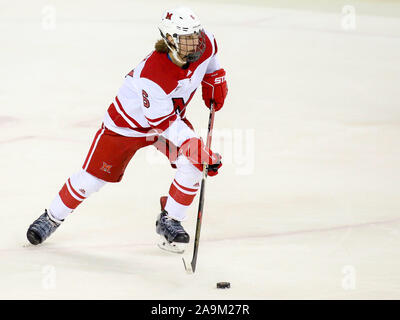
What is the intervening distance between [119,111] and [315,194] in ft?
4.12

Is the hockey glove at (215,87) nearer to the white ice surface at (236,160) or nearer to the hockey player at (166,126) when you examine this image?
the hockey player at (166,126)

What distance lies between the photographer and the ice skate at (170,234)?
4211 millimetres

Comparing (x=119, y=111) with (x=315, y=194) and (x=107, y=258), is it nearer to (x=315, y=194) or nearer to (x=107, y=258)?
(x=107, y=258)

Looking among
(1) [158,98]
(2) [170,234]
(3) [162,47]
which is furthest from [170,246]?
(3) [162,47]

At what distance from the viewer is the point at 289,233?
454cm

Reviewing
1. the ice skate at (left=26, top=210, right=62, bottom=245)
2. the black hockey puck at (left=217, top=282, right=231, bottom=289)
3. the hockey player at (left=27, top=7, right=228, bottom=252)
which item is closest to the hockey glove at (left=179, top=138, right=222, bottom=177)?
the hockey player at (left=27, top=7, right=228, bottom=252)

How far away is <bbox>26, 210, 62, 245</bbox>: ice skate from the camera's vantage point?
4336 millimetres

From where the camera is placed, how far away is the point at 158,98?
13.3 feet

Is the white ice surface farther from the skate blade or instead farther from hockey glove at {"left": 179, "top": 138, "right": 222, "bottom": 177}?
hockey glove at {"left": 179, "top": 138, "right": 222, "bottom": 177}

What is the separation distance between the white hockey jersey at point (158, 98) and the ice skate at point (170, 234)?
1.15 feet

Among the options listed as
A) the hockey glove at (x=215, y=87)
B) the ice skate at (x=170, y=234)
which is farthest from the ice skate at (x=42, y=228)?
the hockey glove at (x=215, y=87)

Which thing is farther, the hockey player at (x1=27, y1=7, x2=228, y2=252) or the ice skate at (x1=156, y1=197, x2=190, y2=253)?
the ice skate at (x1=156, y1=197, x2=190, y2=253)

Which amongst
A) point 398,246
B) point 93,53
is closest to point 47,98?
point 93,53
